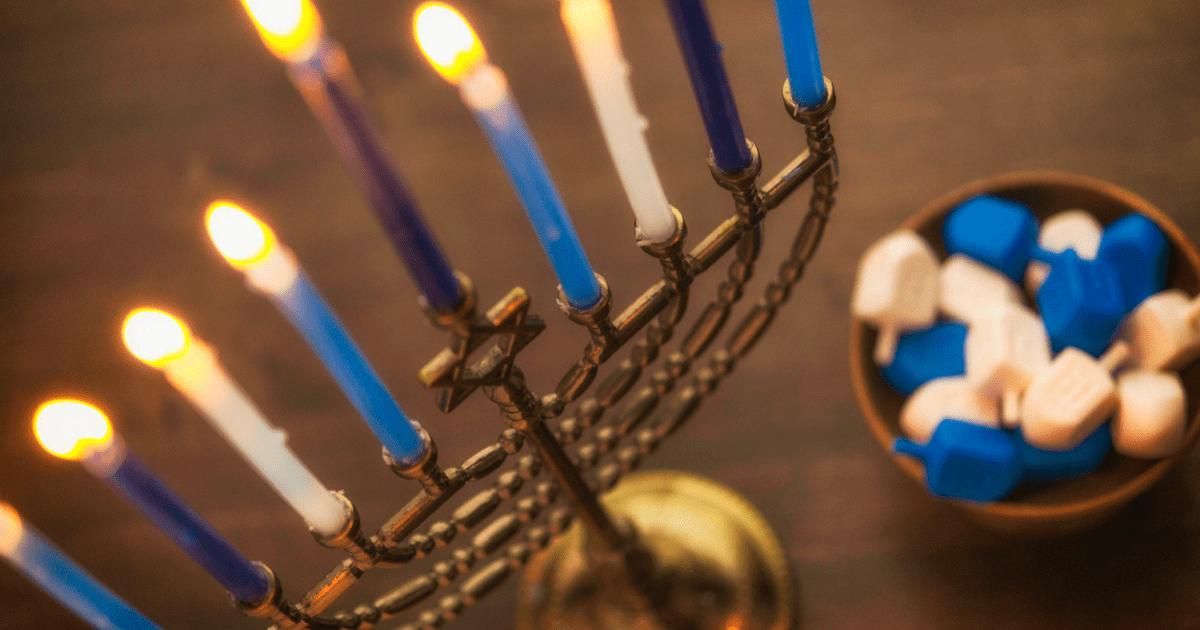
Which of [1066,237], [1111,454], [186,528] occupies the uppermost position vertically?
[186,528]

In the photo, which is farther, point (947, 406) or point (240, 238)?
point (947, 406)

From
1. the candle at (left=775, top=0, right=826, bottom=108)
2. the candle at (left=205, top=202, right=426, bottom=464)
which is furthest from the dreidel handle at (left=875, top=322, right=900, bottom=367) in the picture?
the candle at (left=205, top=202, right=426, bottom=464)

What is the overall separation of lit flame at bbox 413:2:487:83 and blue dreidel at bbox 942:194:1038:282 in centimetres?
38

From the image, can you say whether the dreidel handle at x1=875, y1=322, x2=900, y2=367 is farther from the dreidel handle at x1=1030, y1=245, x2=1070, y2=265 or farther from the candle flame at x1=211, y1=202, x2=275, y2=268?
the candle flame at x1=211, y1=202, x2=275, y2=268

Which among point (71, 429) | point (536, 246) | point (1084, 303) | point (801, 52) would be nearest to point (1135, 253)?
point (1084, 303)

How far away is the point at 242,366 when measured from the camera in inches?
26.6

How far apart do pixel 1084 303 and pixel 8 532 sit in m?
0.47

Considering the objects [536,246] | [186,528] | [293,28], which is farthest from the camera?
[536,246]

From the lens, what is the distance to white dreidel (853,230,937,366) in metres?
0.51

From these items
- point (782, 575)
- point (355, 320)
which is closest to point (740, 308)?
point (782, 575)

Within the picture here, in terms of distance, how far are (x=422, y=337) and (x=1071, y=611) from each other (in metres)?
0.44

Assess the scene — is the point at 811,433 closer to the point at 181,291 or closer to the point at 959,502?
the point at 959,502

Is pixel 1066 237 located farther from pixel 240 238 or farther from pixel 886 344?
pixel 240 238

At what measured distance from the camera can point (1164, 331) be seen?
467 mm
